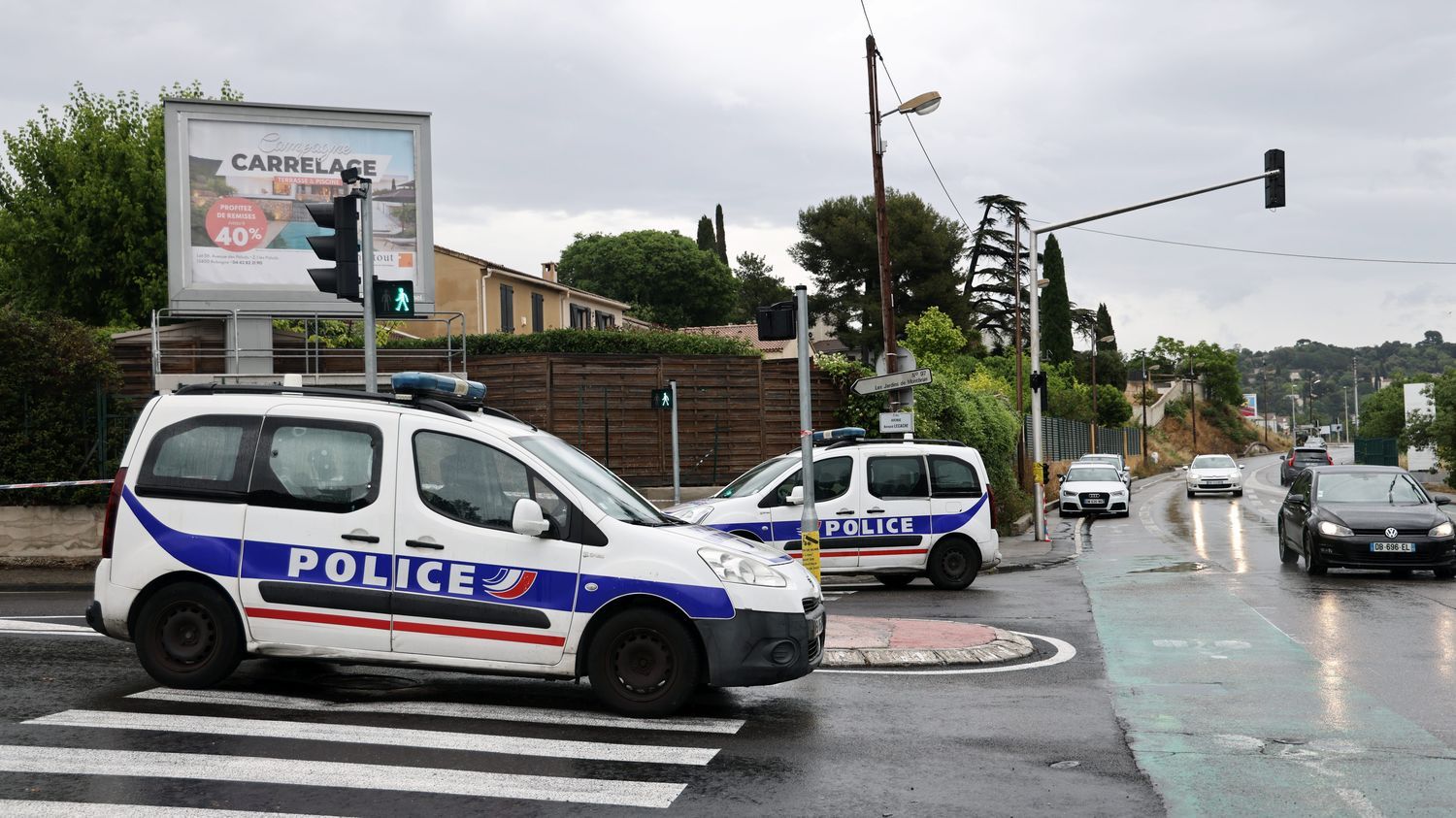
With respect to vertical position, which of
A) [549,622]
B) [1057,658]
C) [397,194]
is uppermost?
[397,194]

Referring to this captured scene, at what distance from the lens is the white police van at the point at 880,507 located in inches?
610

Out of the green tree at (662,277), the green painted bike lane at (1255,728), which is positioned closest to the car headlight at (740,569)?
the green painted bike lane at (1255,728)

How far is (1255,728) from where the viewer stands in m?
7.34

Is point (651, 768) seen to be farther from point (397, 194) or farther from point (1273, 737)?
point (397, 194)

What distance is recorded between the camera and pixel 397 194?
72.7 feet

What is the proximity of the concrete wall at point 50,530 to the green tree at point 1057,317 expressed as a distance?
6952cm

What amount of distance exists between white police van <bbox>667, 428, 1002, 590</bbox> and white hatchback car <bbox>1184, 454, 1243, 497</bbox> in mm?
29234

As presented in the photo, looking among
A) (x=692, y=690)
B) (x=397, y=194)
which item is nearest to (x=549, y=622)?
(x=692, y=690)

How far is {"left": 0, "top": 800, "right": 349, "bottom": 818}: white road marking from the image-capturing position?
17.2 ft

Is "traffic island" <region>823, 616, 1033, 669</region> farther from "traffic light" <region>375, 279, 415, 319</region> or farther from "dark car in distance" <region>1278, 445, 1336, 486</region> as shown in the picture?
"dark car in distance" <region>1278, 445, 1336, 486</region>

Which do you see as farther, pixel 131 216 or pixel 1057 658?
pixel 131 216

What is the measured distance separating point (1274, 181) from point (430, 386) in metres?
18.7

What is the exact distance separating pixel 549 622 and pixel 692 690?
92 cm

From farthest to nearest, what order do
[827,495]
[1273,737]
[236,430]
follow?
1. [827,495]
2. [236,430]
3. [1273,737]
